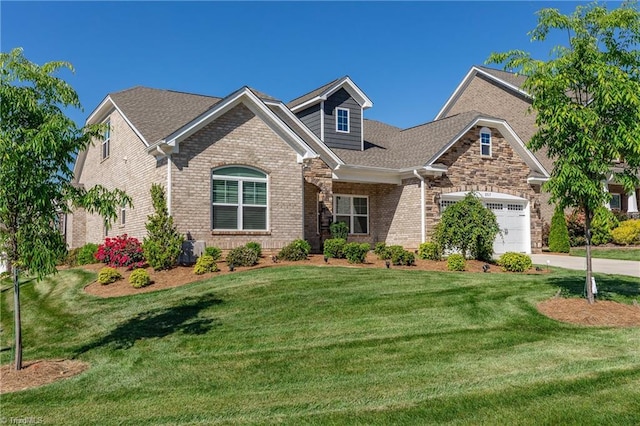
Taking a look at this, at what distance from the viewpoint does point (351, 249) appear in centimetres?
1741

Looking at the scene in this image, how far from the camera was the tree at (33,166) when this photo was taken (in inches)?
306

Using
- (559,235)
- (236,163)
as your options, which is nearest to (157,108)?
(236,163)

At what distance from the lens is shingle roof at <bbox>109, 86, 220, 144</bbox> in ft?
64.1

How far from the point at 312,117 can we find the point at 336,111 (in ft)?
3.77

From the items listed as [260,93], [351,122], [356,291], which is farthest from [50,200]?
[351,122]

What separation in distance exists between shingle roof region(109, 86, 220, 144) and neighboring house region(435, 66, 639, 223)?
56.8 ft

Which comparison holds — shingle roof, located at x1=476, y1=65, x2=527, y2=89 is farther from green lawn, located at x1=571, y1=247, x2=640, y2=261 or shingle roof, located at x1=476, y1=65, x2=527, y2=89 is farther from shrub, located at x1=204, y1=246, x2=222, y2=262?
shrub, located at x1=204, y1=246, x2=222, y2=262

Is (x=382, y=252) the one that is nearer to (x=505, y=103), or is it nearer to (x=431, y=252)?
(x=431, y=252)

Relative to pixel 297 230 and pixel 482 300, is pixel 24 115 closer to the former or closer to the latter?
pixel 482 300

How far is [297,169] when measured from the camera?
19.1 m

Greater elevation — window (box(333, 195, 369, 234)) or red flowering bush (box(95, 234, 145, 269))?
window (box(333, 195, 369, 234))

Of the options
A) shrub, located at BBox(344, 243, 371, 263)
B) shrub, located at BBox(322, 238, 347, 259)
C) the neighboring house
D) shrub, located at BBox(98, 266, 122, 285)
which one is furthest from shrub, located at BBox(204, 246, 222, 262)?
the neighboring house

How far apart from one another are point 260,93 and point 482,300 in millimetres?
14145

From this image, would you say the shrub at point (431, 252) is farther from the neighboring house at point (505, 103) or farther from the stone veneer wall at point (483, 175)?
the neighboring house at point (505, 103)
